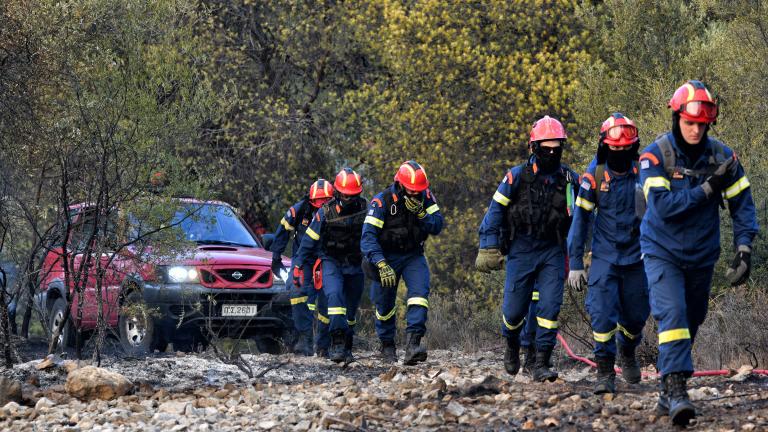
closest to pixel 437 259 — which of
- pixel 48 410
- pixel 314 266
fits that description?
pixel 314 266

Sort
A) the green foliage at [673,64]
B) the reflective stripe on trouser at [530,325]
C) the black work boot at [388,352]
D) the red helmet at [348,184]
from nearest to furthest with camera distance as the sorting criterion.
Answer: the reflective stripe on trouser at [530,325], the black work boot at [388,352], the red helmet at [348,184], the green foliage at [673,64]

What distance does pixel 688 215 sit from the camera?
23.9ft

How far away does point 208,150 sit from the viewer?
2172cm

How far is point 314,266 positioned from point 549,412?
6584 mm

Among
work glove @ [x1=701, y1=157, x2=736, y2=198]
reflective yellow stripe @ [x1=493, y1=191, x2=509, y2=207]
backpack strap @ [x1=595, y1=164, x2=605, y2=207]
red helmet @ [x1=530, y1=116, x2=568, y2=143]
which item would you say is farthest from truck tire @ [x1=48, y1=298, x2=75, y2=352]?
work glove @ [x1=701, y1=157, x2=736, y2=198]

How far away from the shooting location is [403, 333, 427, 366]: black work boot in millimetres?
11578

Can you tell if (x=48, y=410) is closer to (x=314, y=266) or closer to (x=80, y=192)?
(x=80, y=192)

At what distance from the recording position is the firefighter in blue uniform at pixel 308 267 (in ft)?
46.3

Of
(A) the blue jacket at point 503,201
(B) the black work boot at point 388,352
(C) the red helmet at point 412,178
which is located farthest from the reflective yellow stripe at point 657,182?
(B) the black work boot at point 388,352

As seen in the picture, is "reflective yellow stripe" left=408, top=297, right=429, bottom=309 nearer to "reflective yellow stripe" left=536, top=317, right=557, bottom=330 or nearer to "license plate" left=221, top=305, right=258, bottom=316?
"reflective yellow stripe" left=536, top=317, right=557, bottom=330

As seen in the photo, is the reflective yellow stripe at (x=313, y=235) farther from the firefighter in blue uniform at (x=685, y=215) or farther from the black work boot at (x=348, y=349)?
the firefighter in blue uniform at (x=685, y=215)

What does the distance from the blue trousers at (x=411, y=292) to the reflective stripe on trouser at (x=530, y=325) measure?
3.85 ft

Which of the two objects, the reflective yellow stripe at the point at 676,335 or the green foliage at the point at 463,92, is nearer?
the reflective yellow stripe at the point at 676,335

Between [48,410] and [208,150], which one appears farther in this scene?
[208,150]
